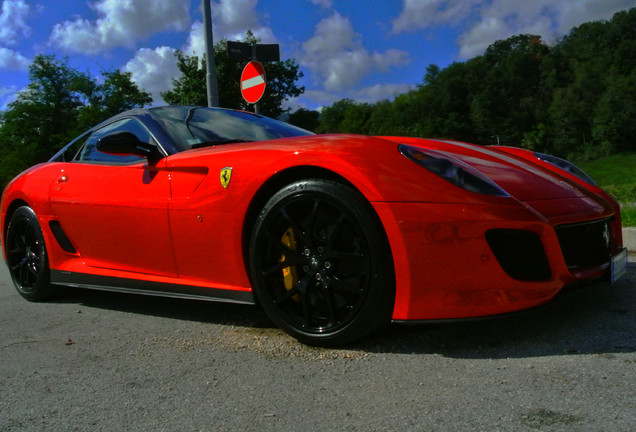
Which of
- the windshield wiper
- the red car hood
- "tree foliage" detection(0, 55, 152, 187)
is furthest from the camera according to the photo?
"tree foliage" detection(0, 55, 152, 187)

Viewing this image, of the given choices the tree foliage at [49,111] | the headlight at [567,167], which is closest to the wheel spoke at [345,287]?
the headlight at [567,167]

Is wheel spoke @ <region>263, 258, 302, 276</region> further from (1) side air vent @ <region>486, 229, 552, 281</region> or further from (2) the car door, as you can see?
(1) side air vent @ <region>486, 229, 552, 281</region>

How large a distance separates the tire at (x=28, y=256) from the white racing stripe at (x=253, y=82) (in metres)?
4.10

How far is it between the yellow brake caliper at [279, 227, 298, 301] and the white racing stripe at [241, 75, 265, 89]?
16.9 ft

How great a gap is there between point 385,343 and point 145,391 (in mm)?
1014

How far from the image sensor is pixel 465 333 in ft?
7.89

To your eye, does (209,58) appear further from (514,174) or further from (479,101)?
(479,101)

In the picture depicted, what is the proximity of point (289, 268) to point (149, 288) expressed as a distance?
97 centimetres

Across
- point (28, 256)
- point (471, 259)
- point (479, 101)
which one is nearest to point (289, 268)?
point (471, 259)

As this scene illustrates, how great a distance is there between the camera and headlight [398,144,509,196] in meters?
2.14

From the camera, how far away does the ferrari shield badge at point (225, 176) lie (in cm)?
255

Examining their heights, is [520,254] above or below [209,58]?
Result: below

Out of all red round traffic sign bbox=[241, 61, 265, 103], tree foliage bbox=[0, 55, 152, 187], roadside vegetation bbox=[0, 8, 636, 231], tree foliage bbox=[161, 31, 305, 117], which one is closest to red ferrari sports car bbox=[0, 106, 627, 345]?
Result: red round traffic sign bbox=[241, 61, 265, 103]

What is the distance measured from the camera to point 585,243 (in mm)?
2334
